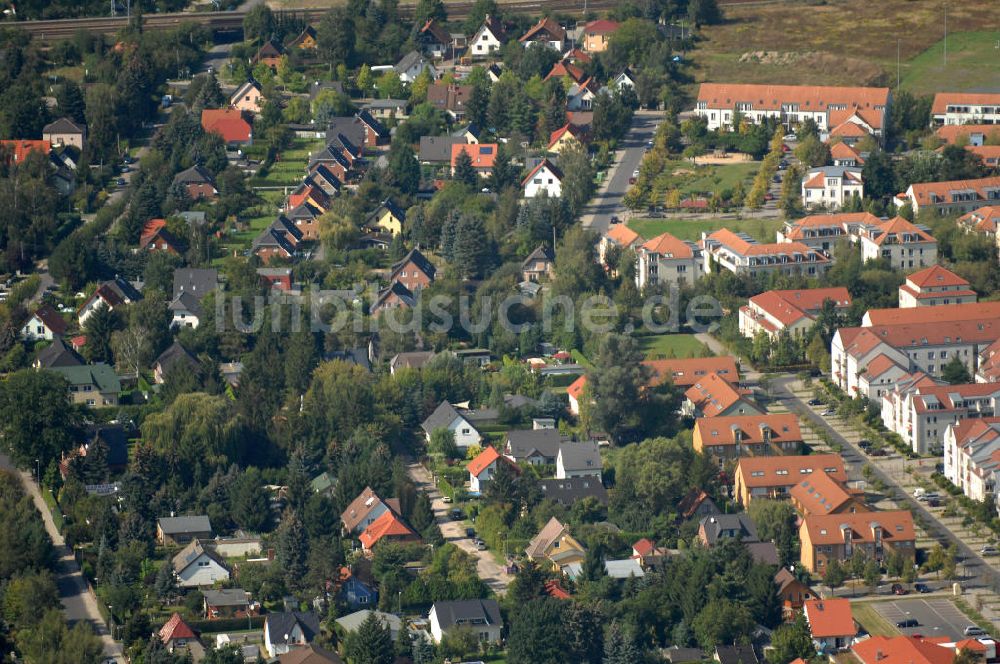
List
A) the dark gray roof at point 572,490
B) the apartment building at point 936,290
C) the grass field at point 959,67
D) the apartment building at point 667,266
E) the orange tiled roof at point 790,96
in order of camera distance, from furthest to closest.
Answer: the grass field at point 959,67
the orange tiled roof at point 790,96
the apartment building at point 667,266
the apartment building at point 936,290
the dark gray roof at point 572,490

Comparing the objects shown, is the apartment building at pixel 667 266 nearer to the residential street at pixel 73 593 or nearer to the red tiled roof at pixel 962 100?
the red tiled roof at pixel 962 100

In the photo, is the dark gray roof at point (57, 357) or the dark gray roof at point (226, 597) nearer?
the dark gray roof at point (226, 597)

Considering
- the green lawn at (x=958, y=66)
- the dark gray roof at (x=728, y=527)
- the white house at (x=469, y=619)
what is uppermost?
the white house at (x=469, y=619)

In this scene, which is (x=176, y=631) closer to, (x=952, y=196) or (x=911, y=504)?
(x=911, y=504)

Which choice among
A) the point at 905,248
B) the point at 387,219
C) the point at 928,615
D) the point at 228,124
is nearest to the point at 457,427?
the point at 928,615

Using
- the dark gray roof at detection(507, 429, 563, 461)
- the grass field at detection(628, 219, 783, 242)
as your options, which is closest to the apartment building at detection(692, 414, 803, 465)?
the dark gray roof at detection(507, 429, 563, 461)

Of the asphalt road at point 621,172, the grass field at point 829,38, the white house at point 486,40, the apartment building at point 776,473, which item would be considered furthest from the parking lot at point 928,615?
the white house at point 486,40

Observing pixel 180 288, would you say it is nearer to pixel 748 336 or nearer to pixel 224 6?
pixel 748 336
